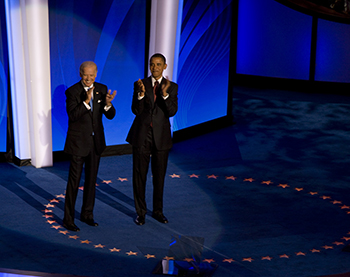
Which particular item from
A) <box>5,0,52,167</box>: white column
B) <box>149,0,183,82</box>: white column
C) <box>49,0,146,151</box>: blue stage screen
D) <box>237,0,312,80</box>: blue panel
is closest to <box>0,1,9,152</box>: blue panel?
<box>5,0,52,167</box>: white column

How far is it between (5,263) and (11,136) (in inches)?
134

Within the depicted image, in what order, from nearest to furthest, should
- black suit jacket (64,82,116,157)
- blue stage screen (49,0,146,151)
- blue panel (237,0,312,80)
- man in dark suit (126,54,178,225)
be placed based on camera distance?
black suit jacket (64,82,116,157)
man in dark suit (126,54,178,225)
blue stage screen (49,0,146,151)
blue panel (237,0,312,80)

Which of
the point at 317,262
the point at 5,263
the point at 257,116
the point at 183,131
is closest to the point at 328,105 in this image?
the point at 257,116

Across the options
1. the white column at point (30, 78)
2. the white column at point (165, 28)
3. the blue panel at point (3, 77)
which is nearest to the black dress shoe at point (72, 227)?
the white column at point (30, 78)

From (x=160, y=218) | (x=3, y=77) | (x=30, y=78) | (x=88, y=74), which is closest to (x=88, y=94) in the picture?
(x=88, y=74)

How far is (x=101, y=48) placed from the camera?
8.35 metres

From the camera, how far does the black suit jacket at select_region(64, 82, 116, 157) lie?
223 inches

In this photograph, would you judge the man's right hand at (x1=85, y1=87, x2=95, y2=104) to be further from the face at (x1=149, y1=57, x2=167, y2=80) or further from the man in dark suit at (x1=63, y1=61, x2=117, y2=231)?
the face at (x1=149, y1=57, x2=167, y2=80)

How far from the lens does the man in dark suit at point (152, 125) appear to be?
5.78m

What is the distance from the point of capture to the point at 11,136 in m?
8.13

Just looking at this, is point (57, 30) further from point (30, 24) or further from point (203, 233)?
point (203, 233)

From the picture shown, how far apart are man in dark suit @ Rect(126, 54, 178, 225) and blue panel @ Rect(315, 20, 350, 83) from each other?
8.96m

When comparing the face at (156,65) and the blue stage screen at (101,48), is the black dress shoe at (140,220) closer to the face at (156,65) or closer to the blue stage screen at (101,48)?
the face at (156,65)

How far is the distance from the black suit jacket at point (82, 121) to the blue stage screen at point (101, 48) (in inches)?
96.7
